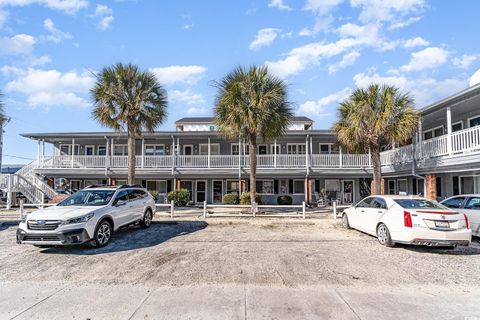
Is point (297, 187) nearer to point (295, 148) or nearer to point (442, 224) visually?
point (295, 148)

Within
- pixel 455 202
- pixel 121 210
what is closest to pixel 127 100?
pixel 121 210

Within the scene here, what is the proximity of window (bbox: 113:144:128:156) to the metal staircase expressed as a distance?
18.8 feet

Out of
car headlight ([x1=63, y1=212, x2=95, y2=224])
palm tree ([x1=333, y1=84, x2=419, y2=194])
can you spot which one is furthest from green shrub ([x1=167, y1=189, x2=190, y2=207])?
car headlight ([x1=63, y1=212, x2=95, y2=224])

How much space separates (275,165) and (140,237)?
12718 millimetres

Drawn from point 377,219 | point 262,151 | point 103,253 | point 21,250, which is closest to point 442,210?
point 377,219

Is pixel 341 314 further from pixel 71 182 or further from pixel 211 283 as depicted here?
pixel 71 182

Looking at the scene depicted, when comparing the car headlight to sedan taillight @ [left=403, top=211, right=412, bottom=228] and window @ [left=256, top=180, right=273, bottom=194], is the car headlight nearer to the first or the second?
sedan taillight @ [left=403, top=211, right=412, bottom=228]

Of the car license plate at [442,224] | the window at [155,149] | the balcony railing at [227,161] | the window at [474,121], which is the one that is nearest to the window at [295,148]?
the balcony railing at [227,161]

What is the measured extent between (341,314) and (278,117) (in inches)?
477

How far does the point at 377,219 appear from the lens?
9.13m

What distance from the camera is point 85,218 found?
26.1 feet

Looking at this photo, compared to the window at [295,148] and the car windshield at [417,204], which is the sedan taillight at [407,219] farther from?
the window at [295,148]

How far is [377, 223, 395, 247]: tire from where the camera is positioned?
8398 millimetres

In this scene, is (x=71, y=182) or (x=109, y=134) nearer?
(x=109, y=134)
